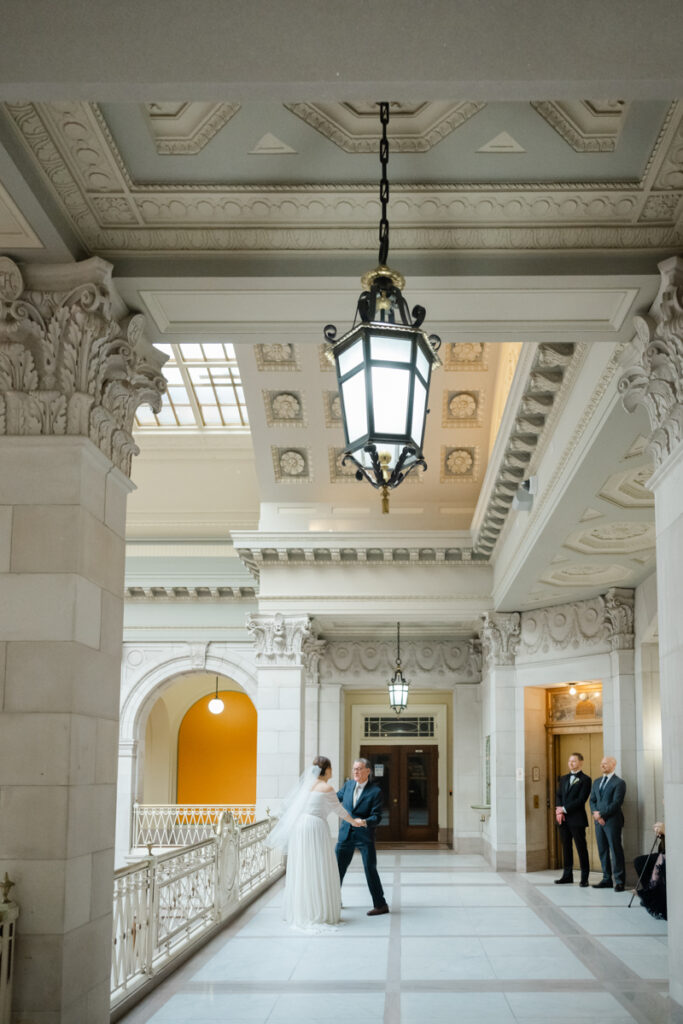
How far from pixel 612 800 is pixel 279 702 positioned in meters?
5.59

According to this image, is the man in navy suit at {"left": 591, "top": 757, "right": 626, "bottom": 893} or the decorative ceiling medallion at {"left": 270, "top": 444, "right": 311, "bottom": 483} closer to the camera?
the man in navy suit at {"left": 591, "top": 757, "right": 626, "bottom": 893}

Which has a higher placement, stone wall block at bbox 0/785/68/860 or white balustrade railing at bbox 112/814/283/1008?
stone wall block at bbox 0/785/68/860

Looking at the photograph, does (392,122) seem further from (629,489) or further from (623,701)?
(623,701)

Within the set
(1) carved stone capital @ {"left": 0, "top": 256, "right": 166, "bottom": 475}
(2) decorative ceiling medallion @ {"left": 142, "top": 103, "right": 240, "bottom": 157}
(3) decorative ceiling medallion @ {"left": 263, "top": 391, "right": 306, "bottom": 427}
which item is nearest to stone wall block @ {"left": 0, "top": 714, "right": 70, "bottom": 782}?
(1) carved stone capital @ {"left": 0, "top": 256, "right": 166, "bottom": 475}

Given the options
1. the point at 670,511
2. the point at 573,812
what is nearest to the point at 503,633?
the point at 573,812

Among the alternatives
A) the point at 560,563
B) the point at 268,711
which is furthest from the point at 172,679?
the point at 560,563

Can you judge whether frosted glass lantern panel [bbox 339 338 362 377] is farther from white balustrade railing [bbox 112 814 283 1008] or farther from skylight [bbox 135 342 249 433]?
skylight [bbox 135 342 249 433]

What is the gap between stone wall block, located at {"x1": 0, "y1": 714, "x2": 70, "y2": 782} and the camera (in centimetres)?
494

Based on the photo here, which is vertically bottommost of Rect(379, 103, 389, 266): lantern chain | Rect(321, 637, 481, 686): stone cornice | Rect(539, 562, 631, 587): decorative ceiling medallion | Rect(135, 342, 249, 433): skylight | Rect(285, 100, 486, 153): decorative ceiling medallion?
Rect(321, 637, 481, 686): stone cornice

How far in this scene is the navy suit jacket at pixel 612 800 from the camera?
1298 centimetres

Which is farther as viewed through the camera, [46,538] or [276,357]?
[276,357]

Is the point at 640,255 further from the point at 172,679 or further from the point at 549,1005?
the point at 172,679

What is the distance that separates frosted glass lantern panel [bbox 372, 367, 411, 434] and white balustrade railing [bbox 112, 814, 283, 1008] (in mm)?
4136

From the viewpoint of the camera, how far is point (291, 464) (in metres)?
15.5
